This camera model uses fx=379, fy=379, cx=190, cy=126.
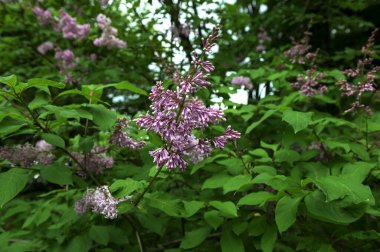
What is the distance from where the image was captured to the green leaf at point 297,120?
2287 millimetres

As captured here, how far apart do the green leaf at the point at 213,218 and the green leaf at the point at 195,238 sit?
0.37 ft

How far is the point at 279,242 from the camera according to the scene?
103 inches

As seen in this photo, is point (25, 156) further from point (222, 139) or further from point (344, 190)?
point (344, 190)

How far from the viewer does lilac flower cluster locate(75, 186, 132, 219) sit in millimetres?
2160

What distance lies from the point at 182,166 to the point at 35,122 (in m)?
1.03

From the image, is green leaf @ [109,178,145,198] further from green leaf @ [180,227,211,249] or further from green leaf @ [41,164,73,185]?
green leaf @ [180,227,211,249]

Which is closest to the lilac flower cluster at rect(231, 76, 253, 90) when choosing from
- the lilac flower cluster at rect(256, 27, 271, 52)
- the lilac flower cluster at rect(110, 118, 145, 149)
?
the lilac flower cluster at rect(256, 27, 271, 52)

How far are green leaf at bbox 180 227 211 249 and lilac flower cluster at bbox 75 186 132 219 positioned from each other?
0.47 m

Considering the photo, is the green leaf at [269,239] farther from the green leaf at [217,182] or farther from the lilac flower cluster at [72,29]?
the lilac flower cluster at [72,29]

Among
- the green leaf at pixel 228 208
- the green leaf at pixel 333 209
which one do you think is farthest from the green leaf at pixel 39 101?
the green leaf at pixel 333 209

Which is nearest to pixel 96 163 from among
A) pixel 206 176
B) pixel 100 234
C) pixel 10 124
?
pixel 100 234

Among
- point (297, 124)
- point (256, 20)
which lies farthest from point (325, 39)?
point (297, 124)

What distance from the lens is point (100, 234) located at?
2533mm

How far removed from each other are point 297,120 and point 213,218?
2.63ft
